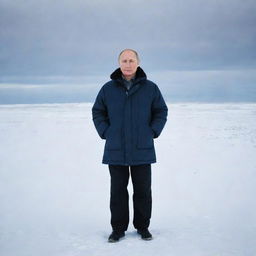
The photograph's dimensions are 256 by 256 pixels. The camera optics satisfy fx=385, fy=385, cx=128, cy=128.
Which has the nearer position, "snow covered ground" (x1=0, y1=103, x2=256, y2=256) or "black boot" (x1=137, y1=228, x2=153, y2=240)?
"snow covered ground" (x1=0, y1=103, x2=256, y2=256)

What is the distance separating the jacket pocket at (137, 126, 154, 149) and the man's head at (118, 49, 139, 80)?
1.83 ft

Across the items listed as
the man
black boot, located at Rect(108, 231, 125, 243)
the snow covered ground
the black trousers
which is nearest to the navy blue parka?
the man

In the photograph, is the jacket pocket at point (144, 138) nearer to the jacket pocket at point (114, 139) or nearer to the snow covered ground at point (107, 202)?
the jacket pocket at point (114, 139)

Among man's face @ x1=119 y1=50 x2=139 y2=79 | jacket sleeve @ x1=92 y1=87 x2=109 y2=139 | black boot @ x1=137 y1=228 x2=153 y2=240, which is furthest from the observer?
black boot @ x1=137 y1=228 x2=153 y2=240

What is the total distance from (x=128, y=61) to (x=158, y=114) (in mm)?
599

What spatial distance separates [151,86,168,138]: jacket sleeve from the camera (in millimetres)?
3758

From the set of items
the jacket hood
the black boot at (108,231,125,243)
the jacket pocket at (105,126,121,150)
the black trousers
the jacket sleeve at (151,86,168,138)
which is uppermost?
the jacket hood

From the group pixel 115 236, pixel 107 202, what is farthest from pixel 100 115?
pixel 107 202

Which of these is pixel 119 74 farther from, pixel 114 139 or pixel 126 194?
pixel 126 194

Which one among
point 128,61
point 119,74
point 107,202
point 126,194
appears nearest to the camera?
point 128,61

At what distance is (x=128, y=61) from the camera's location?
144 inches

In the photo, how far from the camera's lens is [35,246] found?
3777mm

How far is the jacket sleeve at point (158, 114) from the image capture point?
3758 millimetres

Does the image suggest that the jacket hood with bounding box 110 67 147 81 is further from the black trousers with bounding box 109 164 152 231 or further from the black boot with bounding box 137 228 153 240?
the black boot with bounding box 137 228 153 240
